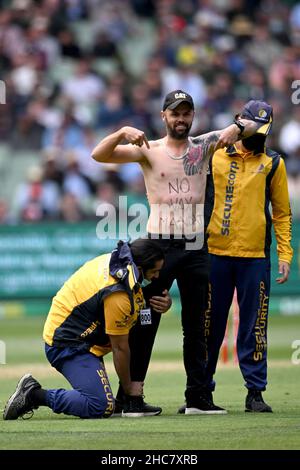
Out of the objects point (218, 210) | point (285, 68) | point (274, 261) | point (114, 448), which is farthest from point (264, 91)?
point (114, 448)

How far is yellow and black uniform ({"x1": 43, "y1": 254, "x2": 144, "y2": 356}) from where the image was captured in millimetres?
9352

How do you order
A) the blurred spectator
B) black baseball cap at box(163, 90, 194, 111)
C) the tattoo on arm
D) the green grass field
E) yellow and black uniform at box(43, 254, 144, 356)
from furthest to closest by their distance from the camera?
the blurred spectator < the tattoo on arm < black baseball cap at box(163, 90, 194, 111) < yellow and black uniform at box(43, 254, 144, 356) < the green grass field

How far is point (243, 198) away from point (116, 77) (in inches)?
631

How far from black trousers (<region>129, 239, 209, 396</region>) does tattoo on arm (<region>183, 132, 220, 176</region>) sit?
605mm

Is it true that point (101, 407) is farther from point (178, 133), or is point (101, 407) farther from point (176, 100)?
point (176, 100)

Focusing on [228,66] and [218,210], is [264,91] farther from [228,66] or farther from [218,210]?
[218,210]

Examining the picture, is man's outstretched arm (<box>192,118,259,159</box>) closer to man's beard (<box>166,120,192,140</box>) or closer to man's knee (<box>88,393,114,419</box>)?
man's beard (<box>166,120,192,140</box>)

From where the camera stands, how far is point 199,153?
393 inches

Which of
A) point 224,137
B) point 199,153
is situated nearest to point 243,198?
point 199,153

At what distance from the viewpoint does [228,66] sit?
86.1ft

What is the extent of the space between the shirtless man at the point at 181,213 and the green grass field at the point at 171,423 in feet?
1.95

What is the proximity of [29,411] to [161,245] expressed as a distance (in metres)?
1.72

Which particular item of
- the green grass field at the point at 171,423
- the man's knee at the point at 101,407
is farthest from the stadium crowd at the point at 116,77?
the man's knee at the point at 101,407

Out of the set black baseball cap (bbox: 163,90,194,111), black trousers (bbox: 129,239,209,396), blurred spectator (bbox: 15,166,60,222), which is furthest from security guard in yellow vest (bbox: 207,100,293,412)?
blurred spectator (bbox: 15,166,60,222)
